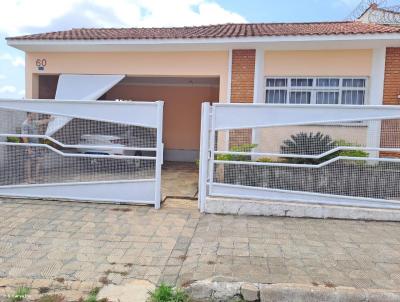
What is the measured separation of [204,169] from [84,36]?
608 cm

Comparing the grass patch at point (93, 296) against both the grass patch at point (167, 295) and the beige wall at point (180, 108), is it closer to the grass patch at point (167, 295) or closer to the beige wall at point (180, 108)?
the grass patch at point (167, 295)

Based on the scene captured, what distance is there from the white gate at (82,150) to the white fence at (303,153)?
1.06 m

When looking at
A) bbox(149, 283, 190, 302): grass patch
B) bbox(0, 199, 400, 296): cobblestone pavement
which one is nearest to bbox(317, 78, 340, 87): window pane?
bbox(0, 199, 400, 296): cobblestone pavement

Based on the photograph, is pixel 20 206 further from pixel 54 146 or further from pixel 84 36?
pixel 84 36

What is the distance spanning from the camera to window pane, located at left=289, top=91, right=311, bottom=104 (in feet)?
32.5

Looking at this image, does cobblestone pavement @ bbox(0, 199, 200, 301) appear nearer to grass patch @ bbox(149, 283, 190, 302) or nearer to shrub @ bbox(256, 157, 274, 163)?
grass patch @ bbox(149, 283, 190, 302)

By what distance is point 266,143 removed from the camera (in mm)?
6586

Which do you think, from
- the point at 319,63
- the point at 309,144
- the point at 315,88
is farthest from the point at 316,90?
the point at 309,144

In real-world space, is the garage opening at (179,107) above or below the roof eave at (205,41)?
below

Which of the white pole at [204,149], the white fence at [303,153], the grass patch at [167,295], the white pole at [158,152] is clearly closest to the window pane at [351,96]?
the white fence at [303,153]

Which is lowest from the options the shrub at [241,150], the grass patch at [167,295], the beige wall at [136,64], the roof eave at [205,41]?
the grass patch at [167,295]

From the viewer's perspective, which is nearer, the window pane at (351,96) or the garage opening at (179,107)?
the window pane at (351,96)

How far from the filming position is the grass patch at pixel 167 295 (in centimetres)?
380

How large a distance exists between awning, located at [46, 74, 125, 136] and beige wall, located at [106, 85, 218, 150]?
3.33m
